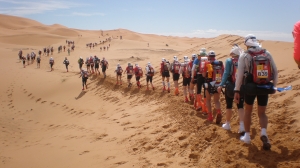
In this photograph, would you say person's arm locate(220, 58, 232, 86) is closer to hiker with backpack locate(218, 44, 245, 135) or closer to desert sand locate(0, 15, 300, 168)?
hiker with backpack locate(218, 44, 245, 135)

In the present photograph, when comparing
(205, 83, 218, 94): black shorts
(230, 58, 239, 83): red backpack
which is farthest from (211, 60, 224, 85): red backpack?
(230, 58, 239, 83): red backpack

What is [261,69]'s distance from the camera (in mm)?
3768

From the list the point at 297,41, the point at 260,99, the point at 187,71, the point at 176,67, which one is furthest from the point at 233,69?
the point at 176,67

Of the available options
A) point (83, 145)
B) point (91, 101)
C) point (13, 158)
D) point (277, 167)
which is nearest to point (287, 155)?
point (277, 167)

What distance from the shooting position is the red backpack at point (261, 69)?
377 centimetres

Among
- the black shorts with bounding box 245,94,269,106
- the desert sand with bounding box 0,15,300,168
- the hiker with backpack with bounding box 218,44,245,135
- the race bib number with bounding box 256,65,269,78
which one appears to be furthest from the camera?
the hiker with backpack with bounding box 218,44,245,135

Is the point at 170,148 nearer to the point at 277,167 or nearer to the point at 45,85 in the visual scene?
the point at 277,167

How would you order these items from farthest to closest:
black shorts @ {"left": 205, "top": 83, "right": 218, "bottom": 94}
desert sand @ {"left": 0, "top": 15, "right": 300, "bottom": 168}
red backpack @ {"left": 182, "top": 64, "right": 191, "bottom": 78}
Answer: red backpack @ {"left": 182, "top": 64, "right": 191, "bottom": 78}
black shorts @ {"left": 205, "top": 83, "right": 218, "bottom": 94}
desert sand @ {"left": 0, "top": 15, "right": 300, "bottom": 168}

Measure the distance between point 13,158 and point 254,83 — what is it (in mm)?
6757

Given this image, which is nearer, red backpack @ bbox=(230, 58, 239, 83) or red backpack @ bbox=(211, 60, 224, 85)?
red backpack @ bbox=(230, 58, 239, 83)

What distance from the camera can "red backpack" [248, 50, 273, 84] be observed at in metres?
3.77

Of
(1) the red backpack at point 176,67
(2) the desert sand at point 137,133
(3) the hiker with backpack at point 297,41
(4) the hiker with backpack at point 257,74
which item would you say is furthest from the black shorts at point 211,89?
(1) the red backpack at point 176,67

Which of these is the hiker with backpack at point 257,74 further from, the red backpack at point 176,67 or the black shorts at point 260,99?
the red backpack at point 176,67

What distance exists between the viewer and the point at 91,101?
1398 cm
